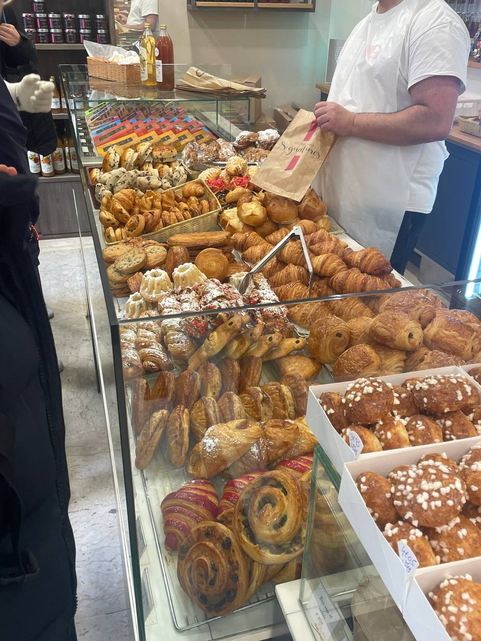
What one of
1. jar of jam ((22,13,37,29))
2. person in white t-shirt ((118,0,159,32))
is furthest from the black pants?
person in white t-shirt ((118,0,159,32))

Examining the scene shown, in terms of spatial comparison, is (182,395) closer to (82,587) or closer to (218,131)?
(82,587)

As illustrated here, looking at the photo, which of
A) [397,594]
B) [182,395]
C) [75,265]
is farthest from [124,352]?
[75,265]

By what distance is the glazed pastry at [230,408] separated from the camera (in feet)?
3.15

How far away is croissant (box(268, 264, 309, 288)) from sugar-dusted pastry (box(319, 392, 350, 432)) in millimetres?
713

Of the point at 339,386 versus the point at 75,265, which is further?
the point at 75,265

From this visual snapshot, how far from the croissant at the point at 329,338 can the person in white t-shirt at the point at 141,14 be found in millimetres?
4635

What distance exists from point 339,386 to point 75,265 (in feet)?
11.2

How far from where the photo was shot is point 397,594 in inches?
23.1

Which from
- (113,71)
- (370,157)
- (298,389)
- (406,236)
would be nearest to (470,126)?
(406,236)

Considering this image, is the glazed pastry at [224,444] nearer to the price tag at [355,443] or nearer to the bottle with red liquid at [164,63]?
the price tag at [355,443]

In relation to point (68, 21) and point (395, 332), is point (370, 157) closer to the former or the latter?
point (395, 332)

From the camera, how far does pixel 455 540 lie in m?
0.63

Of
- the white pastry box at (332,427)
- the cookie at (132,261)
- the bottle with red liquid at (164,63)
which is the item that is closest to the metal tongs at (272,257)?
the cookie at (132,261)

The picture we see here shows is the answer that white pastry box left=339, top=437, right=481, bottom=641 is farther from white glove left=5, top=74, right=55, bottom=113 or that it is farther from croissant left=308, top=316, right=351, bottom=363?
white glove left=5, top=74, right=55, bottom=113
